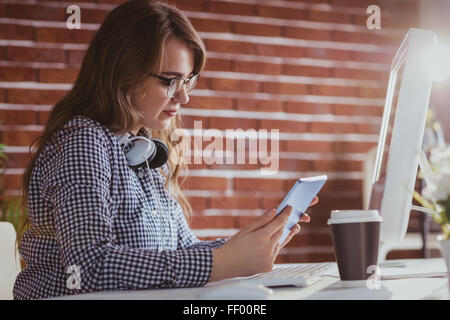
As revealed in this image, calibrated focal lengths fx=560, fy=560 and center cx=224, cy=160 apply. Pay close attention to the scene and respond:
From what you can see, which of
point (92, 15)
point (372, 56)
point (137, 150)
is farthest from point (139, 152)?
point (372, 56)

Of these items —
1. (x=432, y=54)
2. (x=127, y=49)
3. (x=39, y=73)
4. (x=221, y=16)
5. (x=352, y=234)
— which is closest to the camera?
(x=352, y=234)

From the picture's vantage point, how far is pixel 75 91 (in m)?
1.22

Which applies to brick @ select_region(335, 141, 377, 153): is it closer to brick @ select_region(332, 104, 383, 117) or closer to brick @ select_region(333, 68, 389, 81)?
A: brick @ select_region(332, 104, 383, 117)

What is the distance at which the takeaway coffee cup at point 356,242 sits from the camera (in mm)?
867

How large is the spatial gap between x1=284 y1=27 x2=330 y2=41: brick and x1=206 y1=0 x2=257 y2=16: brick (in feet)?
0.70

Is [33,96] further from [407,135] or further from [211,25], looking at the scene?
[407,135]

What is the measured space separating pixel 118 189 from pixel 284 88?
199 cm

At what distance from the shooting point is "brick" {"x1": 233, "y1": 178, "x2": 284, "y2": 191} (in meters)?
2.84

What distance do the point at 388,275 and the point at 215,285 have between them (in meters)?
0.33

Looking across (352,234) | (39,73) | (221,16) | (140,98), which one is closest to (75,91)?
(140,98)

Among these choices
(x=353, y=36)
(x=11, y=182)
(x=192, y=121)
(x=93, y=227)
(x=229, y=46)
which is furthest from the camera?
(x=353, y=36)

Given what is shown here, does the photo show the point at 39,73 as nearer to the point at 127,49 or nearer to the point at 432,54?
the point at 127,49

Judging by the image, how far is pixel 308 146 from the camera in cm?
297

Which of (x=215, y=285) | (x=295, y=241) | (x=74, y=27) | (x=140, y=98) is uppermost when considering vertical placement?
(x=74, y=27)
